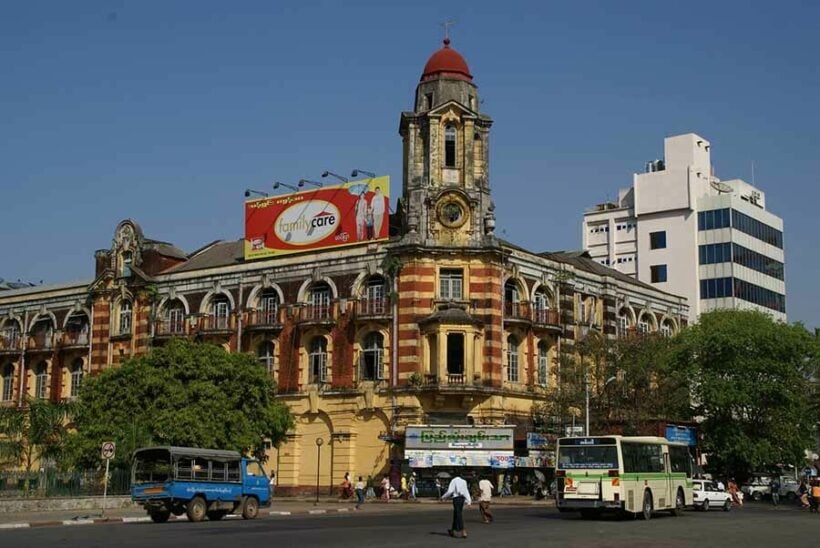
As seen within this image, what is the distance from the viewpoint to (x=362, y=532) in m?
29.6

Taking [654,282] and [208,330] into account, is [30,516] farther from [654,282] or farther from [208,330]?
[654,282]

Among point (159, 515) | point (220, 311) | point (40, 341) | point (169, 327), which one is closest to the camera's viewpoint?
point (159, 515)

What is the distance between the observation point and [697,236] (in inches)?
3684

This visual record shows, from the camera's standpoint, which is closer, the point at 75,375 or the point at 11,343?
the point at 75,375

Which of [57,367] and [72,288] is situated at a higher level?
[72,288]

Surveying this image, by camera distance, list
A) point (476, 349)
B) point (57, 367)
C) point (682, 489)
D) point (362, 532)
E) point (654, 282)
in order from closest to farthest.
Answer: point (362, 532) → point (682, 489) → point (476, 349) → point (57, 367) → point (654, 282)

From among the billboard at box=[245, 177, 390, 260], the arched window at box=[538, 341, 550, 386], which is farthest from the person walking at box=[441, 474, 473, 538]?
the arched window at box=[538, 341, 550, 386]

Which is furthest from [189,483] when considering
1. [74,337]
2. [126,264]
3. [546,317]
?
[74,337]

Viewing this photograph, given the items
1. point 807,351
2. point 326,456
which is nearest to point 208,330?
point 326,456

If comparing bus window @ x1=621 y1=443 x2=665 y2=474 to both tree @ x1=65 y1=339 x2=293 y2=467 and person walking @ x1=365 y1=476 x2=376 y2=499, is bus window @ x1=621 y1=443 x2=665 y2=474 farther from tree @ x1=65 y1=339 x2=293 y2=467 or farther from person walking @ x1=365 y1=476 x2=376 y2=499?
person walking @ x1=365 y1=476 x2=376 y2=499

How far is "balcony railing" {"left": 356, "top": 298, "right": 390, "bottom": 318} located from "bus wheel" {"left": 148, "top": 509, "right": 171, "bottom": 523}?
2744 centimetres

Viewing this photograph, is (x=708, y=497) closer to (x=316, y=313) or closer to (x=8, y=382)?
(x=316, y=313)

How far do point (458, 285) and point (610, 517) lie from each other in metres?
26.6

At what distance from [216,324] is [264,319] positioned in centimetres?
Result: 385
